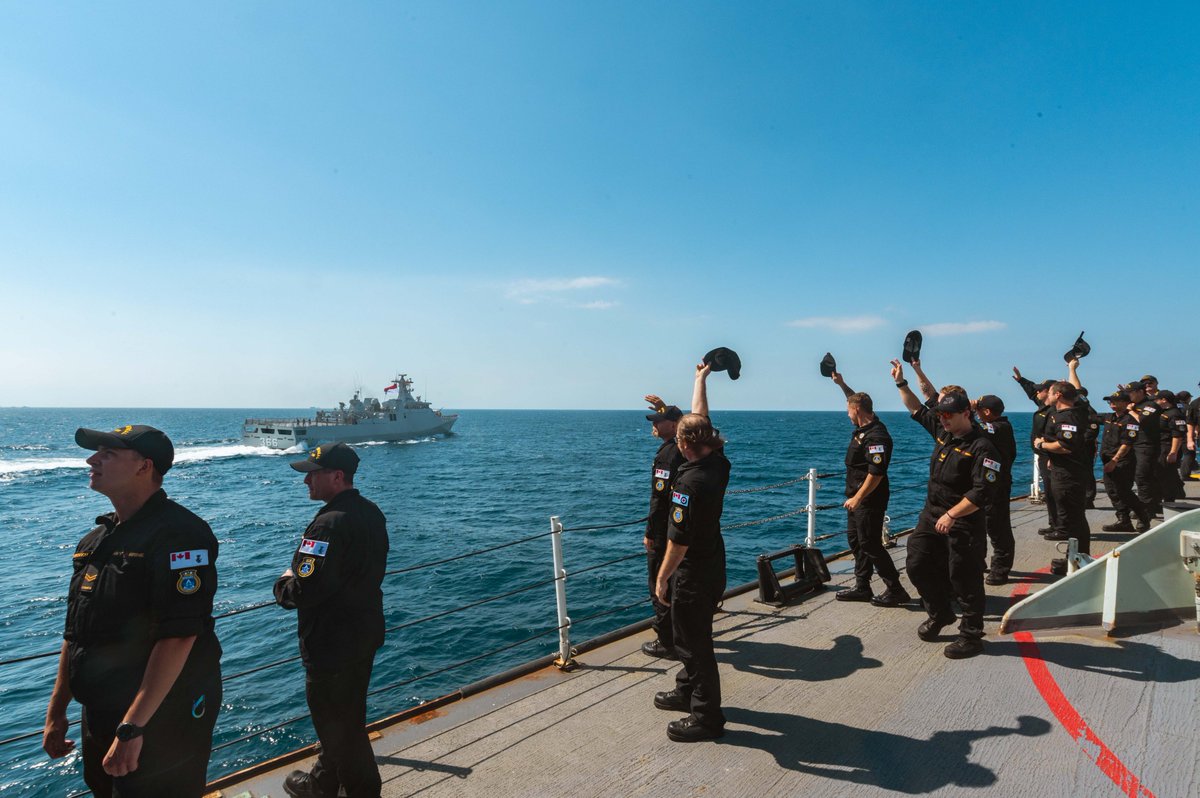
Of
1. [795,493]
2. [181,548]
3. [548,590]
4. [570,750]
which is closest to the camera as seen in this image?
[181,548]

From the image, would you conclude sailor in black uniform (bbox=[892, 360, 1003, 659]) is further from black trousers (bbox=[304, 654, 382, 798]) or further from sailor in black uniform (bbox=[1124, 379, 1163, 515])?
sailor in black uniform (bbox=[1124, 379, 1163, 515])

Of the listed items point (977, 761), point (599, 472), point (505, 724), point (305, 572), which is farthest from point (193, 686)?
point (599, 472)

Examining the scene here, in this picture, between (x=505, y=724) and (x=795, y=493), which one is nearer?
(x=505, y=724)

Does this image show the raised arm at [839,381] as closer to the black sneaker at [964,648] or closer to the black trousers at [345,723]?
the black sneaker at [964,648]

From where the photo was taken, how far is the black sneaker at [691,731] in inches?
146

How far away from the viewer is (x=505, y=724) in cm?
400

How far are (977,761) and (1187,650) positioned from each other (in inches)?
108

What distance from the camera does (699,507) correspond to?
371 centimetres

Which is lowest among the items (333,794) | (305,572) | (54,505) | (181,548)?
(54,505)

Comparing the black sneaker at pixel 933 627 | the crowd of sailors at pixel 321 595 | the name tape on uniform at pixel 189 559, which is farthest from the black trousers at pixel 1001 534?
the name tape on uniform at pixel 189 559

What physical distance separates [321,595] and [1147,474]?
11.3m

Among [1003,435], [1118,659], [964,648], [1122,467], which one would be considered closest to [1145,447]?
[1122,467]

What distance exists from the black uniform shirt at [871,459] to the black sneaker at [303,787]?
16.5 ft

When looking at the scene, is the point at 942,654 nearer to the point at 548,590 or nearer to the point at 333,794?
the point at 333,794
